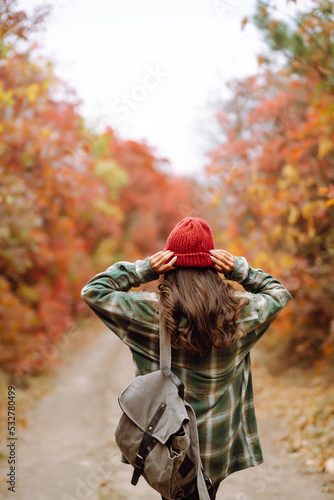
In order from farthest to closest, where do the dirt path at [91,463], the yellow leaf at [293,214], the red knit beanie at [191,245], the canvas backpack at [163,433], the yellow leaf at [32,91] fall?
the yellow leaf at [32,91]
the yellow leaf at [293,214]
the dirt path at [91,463]
the red knit beanie at [191,245]
the canvas backpack at [163,433]

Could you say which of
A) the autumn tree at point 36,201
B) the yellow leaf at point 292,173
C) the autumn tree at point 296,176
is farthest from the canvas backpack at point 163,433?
the yellow leaf at point 292,173

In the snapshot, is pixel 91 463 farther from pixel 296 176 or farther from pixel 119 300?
pixel 296 176

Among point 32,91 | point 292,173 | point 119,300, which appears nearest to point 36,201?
point 32,91

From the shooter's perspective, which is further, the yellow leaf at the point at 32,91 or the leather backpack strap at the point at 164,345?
the yellow leaf at the point at 32,91

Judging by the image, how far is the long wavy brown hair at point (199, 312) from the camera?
6.19 ft

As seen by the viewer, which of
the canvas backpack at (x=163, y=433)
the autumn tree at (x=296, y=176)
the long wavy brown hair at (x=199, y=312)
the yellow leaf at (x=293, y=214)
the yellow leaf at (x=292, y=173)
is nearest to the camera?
the canvas backpack at (x=163, y=433)

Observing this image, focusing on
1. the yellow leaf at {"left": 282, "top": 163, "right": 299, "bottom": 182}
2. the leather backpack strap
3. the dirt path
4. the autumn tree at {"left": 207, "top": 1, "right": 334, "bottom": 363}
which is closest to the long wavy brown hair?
the leather backpack strap

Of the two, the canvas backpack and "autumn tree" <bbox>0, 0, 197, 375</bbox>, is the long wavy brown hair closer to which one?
the canvas backpack

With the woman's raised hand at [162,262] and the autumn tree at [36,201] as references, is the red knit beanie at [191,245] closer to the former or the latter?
the woman's raised hand at [162,262]

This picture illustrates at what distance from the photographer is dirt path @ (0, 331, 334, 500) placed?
13.8ft

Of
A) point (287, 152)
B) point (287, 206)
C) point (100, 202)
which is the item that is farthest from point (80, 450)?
point (100, 202)

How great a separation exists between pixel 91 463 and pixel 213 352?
4.08 m

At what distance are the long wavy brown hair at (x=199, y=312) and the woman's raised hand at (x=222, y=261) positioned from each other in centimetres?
9

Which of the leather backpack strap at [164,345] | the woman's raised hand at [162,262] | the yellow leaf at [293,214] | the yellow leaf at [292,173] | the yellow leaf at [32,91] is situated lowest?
the leather backpack strap at [164,345]
